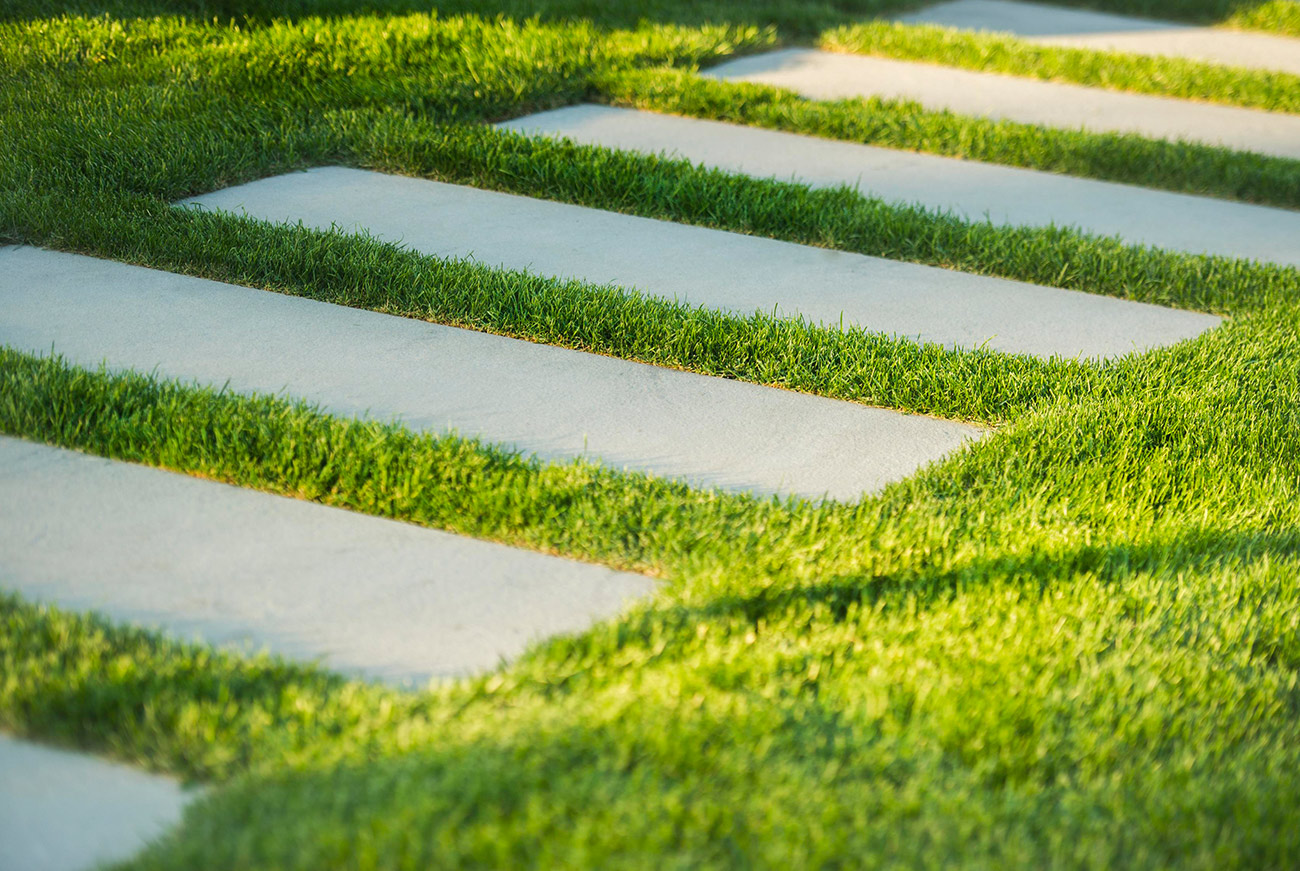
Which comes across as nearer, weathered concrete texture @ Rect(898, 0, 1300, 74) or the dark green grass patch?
the dark green grass patch

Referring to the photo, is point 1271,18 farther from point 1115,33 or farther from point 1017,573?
point 1017,573

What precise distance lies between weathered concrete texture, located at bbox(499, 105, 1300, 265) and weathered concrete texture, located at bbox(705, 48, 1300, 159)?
855 millimetres

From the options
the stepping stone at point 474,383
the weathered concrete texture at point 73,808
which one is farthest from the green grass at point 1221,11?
the weathered concrete texture at point 73,808

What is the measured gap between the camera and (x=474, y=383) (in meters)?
3.13

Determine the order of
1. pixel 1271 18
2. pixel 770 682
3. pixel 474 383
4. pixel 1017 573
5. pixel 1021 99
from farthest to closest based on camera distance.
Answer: pixel 1271 18 → pixel 1021 99 → pixel 474 383 → pixel 1017 573 → pixel 770 682

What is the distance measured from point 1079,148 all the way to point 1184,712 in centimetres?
397

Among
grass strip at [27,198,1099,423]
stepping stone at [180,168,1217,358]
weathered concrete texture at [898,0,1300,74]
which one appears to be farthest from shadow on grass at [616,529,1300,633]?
weathered concrete texture at [898,0,1300,74]

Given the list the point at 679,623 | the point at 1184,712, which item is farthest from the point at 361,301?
the point at 1184,712

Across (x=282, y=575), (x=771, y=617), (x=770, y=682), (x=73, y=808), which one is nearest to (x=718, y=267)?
(x=771, y=617)

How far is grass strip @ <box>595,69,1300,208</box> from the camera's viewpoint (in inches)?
214

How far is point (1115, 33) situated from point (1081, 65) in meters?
2.26

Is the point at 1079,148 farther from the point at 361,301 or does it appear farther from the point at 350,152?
the point at 361,301

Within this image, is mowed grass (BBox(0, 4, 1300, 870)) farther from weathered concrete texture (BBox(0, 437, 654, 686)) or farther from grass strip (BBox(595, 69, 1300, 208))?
grass strip (BBox(595, 69, 1300, 208))

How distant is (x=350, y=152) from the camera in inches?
188
